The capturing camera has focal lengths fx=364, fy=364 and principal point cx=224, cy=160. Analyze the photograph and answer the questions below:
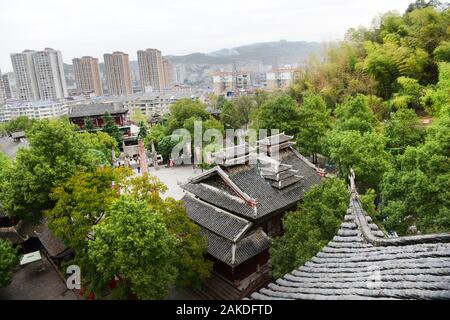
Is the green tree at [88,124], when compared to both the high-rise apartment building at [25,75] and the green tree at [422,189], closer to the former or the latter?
the green tree at [422,189]

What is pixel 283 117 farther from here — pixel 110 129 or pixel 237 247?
pixel 110 129

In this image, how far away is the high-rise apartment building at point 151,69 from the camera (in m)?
96.2

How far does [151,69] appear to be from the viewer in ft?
325

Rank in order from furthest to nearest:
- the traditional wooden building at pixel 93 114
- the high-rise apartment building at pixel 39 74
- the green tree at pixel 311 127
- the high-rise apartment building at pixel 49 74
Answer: the high-rise apartment building at pixel 49 74 < the high-rise apartment building at pixel 39 74 < the traditional wooden building at pixel 93 114 < the green tree at pixel 311 127

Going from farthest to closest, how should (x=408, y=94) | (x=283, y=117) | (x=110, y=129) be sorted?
(x=110, y=129) < (x=408, y=94) < (x=283, y=117)

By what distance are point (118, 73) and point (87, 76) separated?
10.0 metres

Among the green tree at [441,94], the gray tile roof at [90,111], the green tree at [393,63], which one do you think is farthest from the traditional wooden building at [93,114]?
the green tree at [441,94]

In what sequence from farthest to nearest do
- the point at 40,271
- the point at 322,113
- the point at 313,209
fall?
1. the point at 322,113
2. the point at 40,271
3. the point at 313,209

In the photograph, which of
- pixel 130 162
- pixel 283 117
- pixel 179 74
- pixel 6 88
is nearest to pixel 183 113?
pixel 130 162

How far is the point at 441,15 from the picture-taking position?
2770cm

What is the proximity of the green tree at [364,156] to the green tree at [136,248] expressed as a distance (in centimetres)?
873

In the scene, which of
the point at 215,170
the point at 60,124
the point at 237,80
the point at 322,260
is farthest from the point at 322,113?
the point at 237,80

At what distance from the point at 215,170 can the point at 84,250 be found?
5.66 metres
